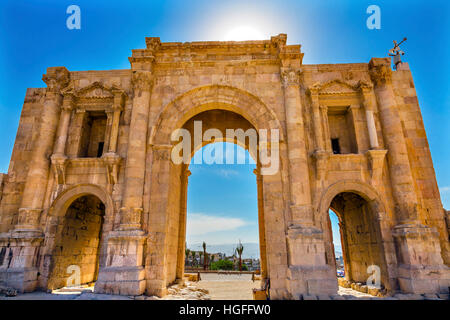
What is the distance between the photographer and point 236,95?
1078 cm

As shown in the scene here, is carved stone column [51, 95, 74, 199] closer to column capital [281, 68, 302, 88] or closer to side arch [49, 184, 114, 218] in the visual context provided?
side arch [49, 184, 114, 218]

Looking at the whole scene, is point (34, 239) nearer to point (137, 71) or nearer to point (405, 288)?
point (137, 71)

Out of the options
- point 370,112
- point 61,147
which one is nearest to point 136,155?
point 61,147

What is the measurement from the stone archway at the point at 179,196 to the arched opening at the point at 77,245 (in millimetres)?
3590

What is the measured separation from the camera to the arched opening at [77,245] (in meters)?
9.71

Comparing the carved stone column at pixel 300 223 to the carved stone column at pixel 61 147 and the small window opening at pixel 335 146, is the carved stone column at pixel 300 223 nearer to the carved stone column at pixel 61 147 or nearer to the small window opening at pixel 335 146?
the small window opening at pixel 335 146

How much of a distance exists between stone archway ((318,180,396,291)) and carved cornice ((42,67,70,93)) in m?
11.5

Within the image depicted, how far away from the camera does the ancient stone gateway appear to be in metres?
8.60

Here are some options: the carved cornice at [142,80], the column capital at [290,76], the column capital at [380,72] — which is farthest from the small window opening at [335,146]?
the carved cornice at [142,80]

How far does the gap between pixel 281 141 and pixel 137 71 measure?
21.2ft

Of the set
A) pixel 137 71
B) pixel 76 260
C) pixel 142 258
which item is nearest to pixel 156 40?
pixel 137 71

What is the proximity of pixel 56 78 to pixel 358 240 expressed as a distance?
14407 mm

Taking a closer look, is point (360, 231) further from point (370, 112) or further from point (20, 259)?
point (20, 259)

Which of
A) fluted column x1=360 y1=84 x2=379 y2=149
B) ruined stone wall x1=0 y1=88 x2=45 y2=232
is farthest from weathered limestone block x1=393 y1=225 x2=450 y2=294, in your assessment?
ruined stone wall x1=0 y1=88 x2=45 y2=232
